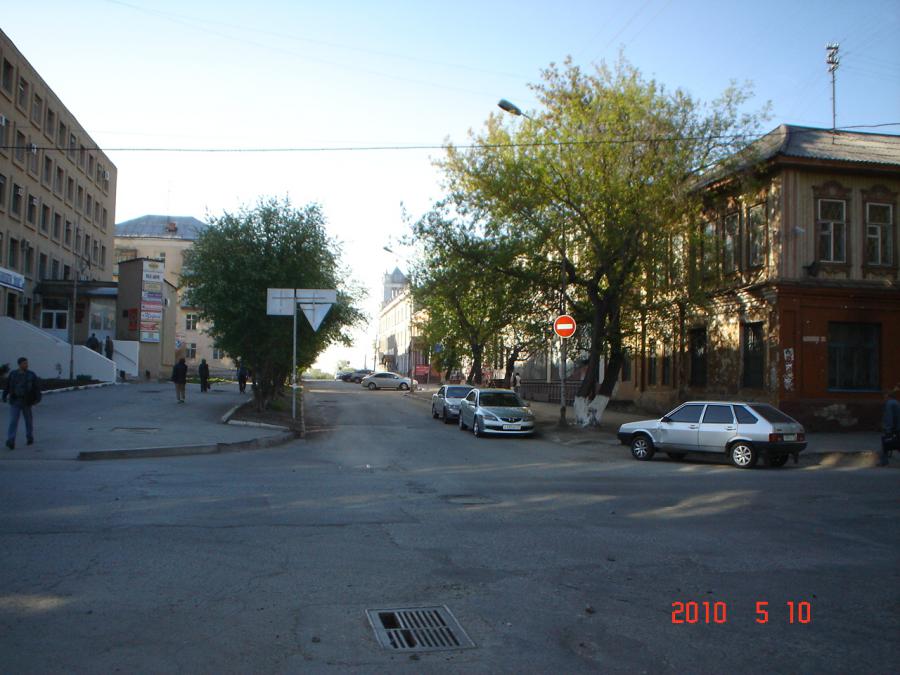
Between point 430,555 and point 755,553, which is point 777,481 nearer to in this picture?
point 755,553

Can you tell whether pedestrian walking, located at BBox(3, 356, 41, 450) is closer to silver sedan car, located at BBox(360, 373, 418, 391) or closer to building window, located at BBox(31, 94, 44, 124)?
building window, located at BBox(31, 94, 44, 124)

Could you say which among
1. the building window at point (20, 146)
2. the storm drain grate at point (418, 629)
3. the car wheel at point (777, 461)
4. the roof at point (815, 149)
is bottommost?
the car wheel at point (777, 461)

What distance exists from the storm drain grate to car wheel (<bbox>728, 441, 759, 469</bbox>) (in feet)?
41.2

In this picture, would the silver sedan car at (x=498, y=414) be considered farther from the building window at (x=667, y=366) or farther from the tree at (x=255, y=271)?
the building window at (x=667, y=366)

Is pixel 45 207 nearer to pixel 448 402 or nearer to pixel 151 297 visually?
pixel 151 297

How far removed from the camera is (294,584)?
6.19 meters

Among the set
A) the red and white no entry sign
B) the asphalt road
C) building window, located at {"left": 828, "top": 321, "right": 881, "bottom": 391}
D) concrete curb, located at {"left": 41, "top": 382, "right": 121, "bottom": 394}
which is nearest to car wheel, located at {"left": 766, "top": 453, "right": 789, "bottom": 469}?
the asphalt road

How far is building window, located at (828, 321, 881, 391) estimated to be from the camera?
1013 inches

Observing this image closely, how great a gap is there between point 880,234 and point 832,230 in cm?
187

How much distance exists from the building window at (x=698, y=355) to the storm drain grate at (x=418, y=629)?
25.8m

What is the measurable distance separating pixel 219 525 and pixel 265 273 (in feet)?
55.0

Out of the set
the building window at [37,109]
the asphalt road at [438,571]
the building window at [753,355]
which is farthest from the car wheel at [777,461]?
the building window at [37,109]

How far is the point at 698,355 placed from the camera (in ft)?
98.6
